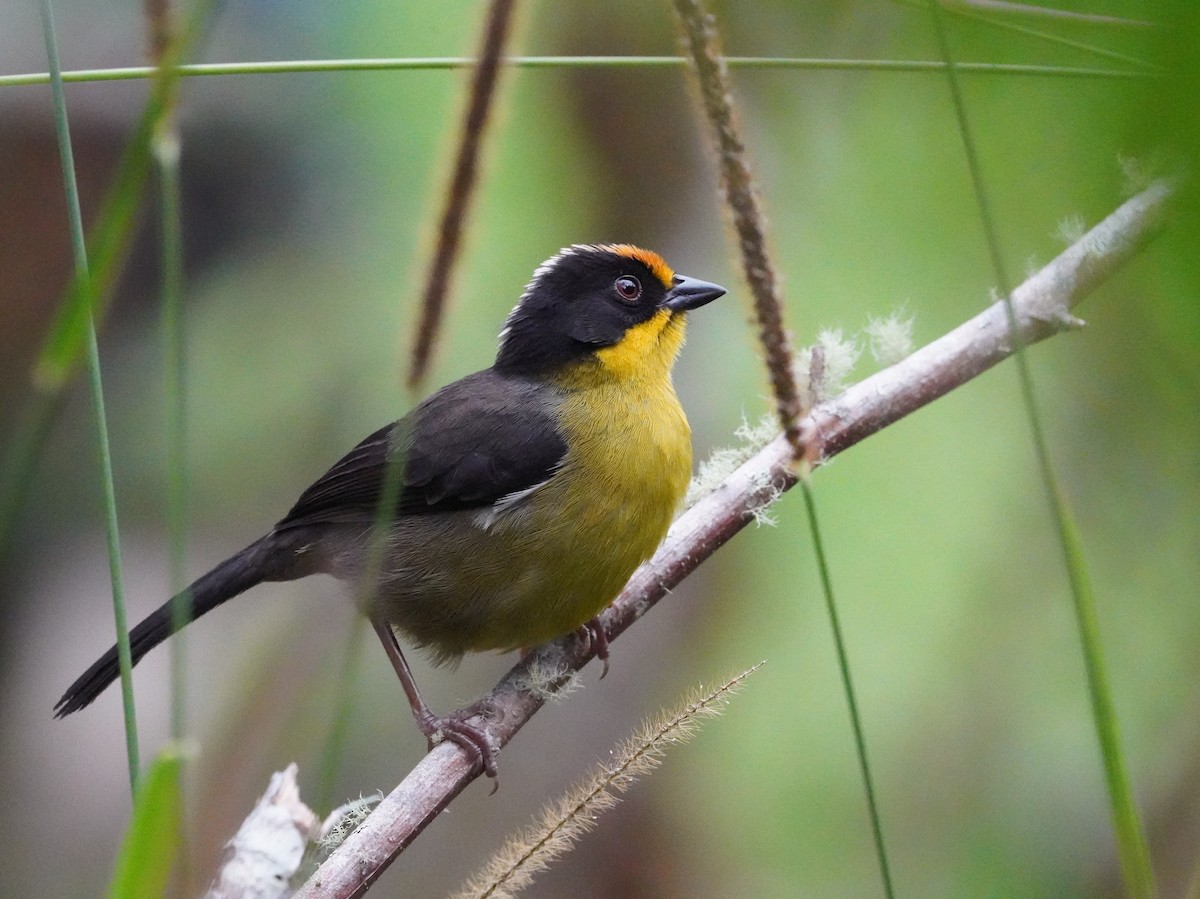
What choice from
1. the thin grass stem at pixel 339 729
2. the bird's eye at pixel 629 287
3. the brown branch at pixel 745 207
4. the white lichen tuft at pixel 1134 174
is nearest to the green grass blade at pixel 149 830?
the thin grass stem at pixel 339 729

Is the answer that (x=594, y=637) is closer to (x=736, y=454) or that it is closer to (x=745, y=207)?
(x=736, y=454)

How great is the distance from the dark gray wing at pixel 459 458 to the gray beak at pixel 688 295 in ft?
1.53

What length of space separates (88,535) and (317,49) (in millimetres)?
2295

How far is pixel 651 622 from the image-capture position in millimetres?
4883

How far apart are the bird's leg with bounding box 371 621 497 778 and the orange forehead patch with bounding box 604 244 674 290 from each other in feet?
4.48

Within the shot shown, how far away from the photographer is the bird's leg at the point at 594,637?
3.39 m

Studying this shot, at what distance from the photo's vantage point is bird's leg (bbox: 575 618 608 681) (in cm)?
339

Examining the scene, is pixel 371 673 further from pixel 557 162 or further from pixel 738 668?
pixel 557 162

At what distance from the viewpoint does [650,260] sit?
3641 millimetres

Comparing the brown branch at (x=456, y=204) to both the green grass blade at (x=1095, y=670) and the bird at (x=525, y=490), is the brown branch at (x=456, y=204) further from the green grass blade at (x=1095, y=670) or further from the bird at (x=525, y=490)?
the bird at (x=525, y=490)

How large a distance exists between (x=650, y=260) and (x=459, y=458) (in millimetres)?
873

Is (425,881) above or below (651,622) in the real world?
below

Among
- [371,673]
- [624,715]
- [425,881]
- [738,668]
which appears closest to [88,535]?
[371,673]

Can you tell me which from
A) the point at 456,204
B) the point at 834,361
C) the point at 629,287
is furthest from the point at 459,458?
the point at 456,204
